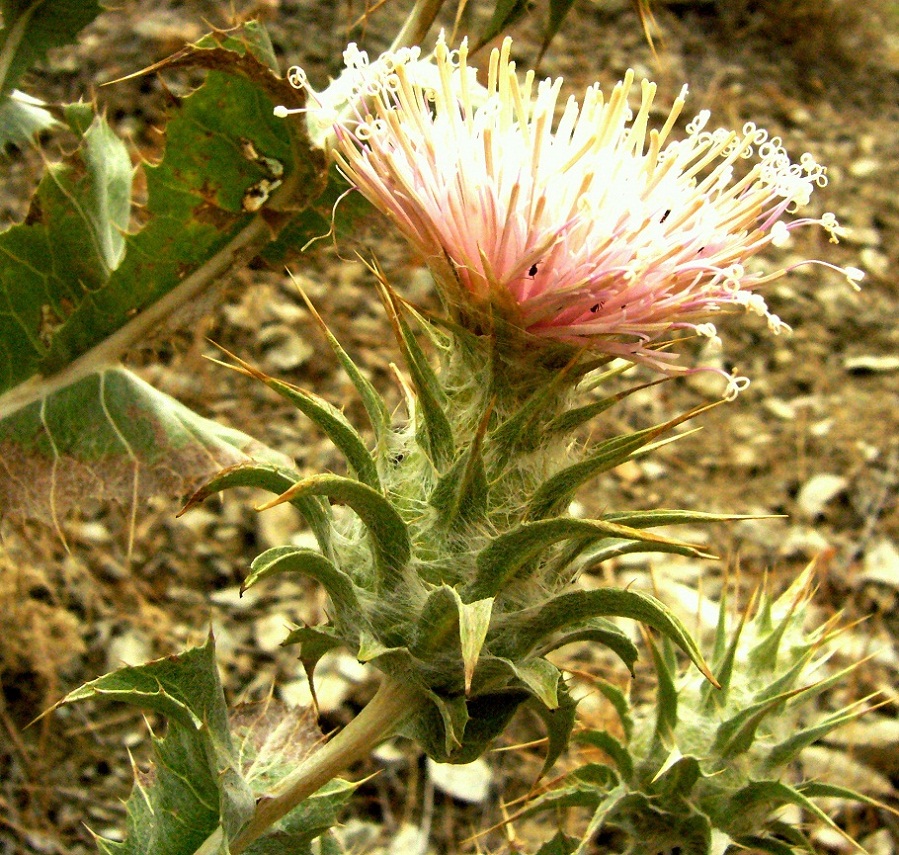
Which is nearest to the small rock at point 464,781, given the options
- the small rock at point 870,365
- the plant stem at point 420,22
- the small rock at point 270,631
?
the small rock at point 270,631

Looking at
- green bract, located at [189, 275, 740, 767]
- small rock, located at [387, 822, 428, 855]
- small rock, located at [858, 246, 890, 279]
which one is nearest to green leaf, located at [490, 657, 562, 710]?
green bract, located at [189, 275, 740, 767]

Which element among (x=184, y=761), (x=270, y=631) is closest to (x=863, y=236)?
(x=270, y=631)

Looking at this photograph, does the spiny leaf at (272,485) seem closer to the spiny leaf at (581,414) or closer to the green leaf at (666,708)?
the spiny leaf at (581,414)

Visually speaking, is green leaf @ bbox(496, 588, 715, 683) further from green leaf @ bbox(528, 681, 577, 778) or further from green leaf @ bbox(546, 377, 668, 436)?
green leaf @ bbox(546, 377, 668, 436)

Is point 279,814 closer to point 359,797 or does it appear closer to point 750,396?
point 359,797

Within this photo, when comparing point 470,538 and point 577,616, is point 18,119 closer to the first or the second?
point 470,538
